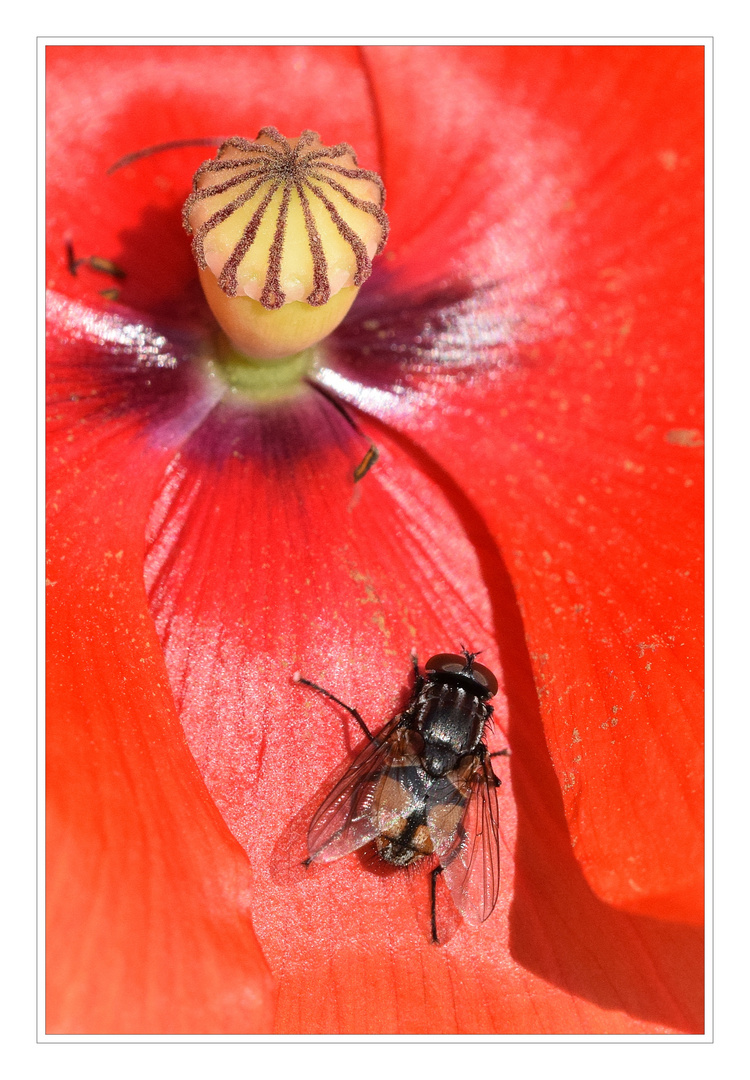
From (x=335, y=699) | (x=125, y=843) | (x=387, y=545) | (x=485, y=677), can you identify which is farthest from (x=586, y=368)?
(x=125, y=843)

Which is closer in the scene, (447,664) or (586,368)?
(447,664)

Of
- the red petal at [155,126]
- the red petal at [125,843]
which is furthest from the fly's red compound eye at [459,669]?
the red petal at [155,126]

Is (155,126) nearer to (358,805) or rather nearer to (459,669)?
(459,669)

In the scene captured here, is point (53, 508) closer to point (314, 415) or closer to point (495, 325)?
point (314, 415)

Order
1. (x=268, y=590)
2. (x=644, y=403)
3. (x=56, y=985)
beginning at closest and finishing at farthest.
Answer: (x=56, y=985) → (x=268, y=590) → (x=644, y=403)

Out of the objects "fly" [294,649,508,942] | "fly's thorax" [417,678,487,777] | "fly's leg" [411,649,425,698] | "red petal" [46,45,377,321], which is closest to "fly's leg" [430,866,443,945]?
"fly" [294,649,508,942]

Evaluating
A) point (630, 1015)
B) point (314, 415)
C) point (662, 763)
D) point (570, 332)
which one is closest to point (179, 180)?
point (314, 415)

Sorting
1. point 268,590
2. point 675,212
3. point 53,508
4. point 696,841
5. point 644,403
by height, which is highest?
point 675,212
